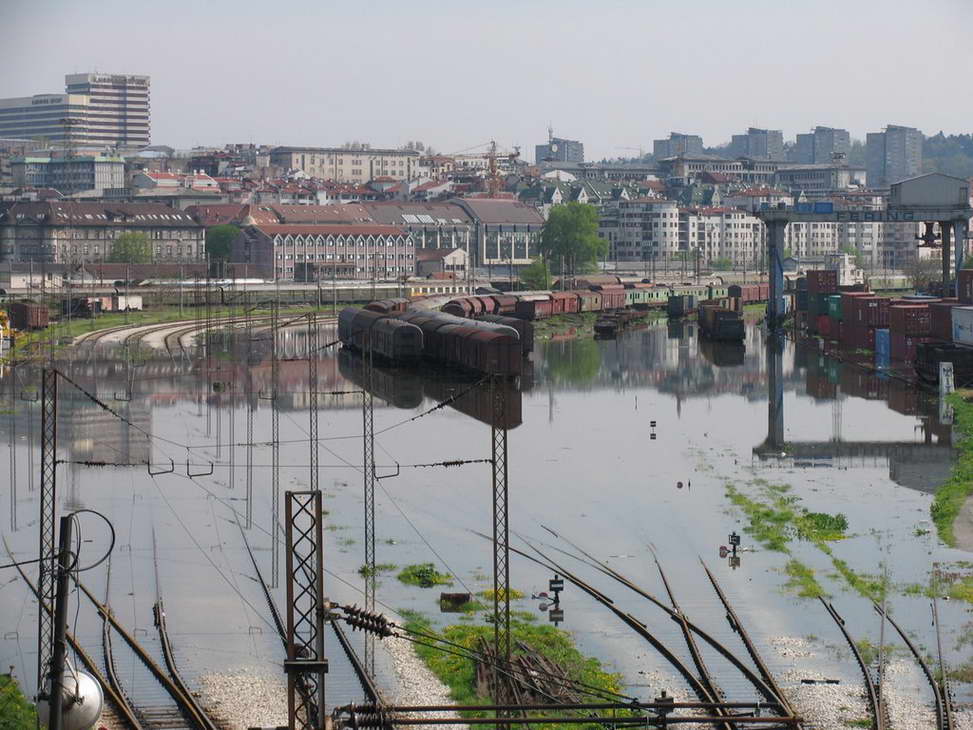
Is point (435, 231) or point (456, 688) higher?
point (435, 231)

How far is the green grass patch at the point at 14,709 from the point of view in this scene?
2023 centimetres

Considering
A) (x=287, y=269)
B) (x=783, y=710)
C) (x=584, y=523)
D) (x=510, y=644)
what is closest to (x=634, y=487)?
(x=584, y=523)

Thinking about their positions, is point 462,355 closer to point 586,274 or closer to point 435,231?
point 586,274

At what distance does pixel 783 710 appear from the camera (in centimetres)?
2084

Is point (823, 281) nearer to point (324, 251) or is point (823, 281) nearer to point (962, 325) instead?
point (962, 325)

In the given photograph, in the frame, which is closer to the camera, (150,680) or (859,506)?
(150,680)

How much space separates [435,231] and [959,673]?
6268 inches

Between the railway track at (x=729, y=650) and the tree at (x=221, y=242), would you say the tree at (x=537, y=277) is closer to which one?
the tree at (x=221, y=242)

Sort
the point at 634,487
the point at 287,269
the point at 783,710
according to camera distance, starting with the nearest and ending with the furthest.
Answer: the point at 783,710
the point at 634,487
the point at 287,269

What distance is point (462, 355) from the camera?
2584 inches

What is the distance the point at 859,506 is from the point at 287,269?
124m

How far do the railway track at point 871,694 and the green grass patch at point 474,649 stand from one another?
3.32 m

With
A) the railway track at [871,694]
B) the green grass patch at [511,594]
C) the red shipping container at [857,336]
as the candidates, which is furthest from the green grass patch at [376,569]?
the red shipping container at [857,336]

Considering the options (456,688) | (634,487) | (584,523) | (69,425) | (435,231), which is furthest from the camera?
(435,231)
